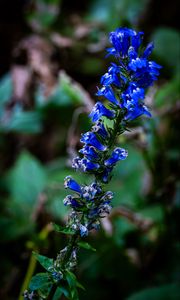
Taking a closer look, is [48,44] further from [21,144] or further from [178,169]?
[178,169]

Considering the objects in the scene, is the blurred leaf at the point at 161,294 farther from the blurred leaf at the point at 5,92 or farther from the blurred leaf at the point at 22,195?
the blurred leaf at the point at 5,92

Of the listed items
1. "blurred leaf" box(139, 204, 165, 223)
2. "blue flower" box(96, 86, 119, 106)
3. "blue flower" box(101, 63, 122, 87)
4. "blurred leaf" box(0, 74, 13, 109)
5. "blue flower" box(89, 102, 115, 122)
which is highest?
"blurred leaf" box(0, 74, 13, 109)

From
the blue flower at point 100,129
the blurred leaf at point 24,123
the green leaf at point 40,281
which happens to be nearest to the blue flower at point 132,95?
the blue flower at point 100,129

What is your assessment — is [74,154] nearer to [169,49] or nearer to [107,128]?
[107,128]

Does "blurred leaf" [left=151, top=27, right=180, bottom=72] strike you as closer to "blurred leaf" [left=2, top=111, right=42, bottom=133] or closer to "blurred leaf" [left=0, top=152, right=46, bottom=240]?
"blurred leaf" [left=2, top=111, right=42, bottom=133]

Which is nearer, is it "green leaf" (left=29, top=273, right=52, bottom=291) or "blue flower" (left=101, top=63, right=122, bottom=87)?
"blue flower" (left=101, top=63, right=122, bottom=87)

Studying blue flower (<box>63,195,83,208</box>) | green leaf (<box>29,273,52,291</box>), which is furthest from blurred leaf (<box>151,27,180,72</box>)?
green leaf (<box>29,273,52,291</box>)
